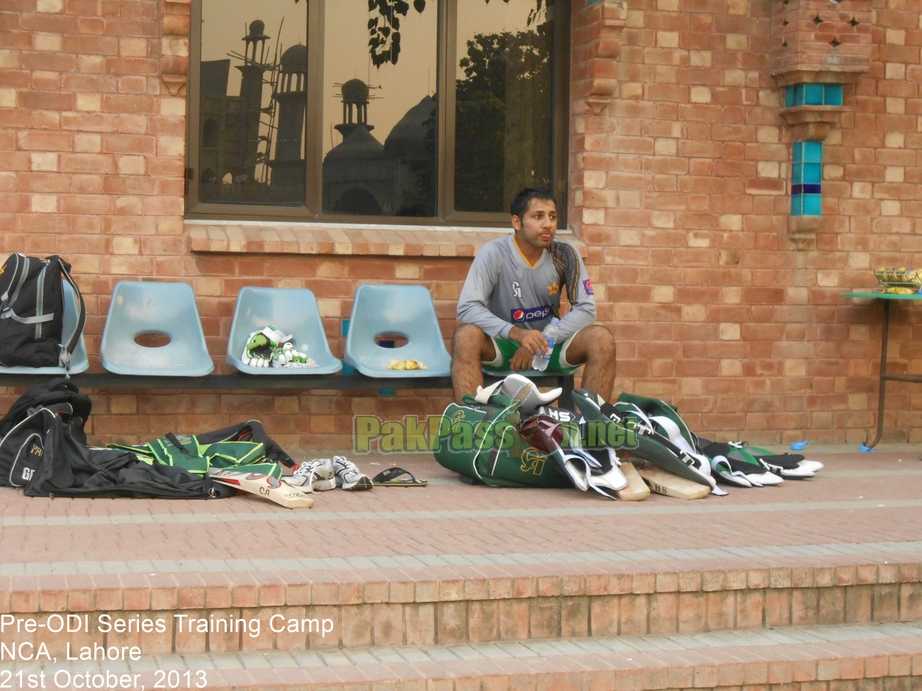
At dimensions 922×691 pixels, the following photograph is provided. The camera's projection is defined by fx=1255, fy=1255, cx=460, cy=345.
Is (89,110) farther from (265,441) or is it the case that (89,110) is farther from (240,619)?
(240,619)

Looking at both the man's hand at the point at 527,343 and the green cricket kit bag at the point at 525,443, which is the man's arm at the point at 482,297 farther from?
the green cricket kit bag at the point at 525,443

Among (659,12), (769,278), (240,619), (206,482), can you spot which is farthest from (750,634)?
(659,12)

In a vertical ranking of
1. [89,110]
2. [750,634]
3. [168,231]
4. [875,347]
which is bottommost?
[750,634]

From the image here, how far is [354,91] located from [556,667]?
17.2 ft

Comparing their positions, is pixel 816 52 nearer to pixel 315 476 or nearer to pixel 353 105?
pixel 353 105

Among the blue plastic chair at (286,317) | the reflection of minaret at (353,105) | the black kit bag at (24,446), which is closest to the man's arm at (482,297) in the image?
the blue plastic chair at (286,317)

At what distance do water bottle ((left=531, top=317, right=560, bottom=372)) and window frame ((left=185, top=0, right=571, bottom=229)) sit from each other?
4.37 ft

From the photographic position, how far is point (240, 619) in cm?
424

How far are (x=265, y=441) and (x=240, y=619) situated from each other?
2721 millimetres

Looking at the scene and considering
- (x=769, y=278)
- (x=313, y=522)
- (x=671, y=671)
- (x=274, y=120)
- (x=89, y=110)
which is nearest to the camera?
(x=671, y=671)

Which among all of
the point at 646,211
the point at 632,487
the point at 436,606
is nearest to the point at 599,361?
the point at 632,487

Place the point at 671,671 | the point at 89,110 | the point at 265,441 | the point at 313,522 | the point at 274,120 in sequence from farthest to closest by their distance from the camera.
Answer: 1. the point at 274,120
2. the point at 89,110
3. the point at 265,441
4. the point at 313,522
5. the point at 671,671

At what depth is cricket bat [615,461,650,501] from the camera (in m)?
6.45

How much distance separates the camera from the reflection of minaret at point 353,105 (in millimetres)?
8477
